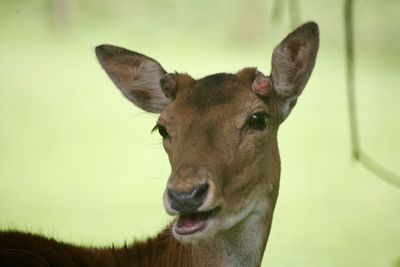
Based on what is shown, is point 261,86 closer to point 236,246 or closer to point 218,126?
point 218,126

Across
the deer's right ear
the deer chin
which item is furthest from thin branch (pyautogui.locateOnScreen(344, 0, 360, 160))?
the deer chin

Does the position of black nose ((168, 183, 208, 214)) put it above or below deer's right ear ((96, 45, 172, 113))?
below

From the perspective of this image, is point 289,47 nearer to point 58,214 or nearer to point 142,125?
point 142,125

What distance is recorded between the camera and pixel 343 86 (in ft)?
13.1

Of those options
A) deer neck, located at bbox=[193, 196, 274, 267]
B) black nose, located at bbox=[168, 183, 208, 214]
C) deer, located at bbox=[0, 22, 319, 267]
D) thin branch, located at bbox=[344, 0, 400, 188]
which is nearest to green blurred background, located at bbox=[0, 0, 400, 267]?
thin branch, located at bbox=[344, 0, 400, 188]

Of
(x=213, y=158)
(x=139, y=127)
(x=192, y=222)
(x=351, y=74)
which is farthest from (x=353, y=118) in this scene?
(x=192, y=222)

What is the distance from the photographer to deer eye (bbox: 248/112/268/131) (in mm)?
3135

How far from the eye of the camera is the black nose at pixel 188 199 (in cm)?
280

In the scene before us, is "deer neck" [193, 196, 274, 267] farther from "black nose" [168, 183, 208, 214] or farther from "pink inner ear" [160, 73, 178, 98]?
"pink inner ear" [160, 73, 178, 98]

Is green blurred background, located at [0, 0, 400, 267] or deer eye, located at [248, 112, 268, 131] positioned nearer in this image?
deer eye, located at [248, 112, 268, 131]

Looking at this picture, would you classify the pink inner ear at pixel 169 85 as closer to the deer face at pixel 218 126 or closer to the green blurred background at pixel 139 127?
the deer face at pixel 218 126

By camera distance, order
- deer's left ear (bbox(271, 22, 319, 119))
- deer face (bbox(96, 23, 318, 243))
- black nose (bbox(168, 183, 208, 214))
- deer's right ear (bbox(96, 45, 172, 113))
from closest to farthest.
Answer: black nose (bbox(168, 183, 208, 214)), deer face (bbox(96, 23, 318, 243)), deer's left ear (bbox(271, 22, 319, 119)), deer's right ear (bbox(96, 45, 172, 113))

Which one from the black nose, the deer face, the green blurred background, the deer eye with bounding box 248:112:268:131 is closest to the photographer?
the black nose

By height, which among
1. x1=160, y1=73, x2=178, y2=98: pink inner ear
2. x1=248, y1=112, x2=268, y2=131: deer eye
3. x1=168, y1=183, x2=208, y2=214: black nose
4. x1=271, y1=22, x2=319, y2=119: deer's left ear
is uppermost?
x1=271, y1=22, x2=319, y2=119: deer's left ear
